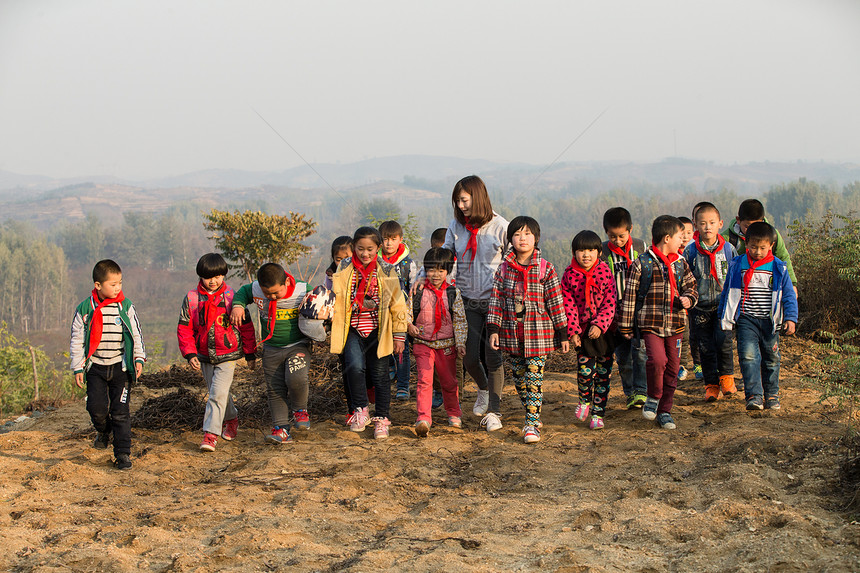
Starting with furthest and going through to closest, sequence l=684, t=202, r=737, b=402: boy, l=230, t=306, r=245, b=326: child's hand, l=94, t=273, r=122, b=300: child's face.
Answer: l=684, t=202, r=737, b=402: boy → l=230, t=306, r=245, b=326: child's hand → l=94, t=273, r=122, b=300: child's face

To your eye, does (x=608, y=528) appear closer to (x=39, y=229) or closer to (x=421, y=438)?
(x=421, y=438)

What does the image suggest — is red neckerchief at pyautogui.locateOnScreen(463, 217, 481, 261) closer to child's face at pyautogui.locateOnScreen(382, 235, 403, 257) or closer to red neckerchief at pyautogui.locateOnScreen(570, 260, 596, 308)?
child's face at pyautogui.locateOnScreen(382, 235, 403, 257)

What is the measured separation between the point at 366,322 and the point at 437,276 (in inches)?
30.5

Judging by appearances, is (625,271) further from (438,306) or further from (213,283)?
(213,283)

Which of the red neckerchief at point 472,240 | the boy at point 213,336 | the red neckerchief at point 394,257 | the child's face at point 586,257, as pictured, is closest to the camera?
the boy at point 213,336

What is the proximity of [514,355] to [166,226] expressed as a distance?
101 m

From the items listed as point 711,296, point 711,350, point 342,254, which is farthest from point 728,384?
point 342,254

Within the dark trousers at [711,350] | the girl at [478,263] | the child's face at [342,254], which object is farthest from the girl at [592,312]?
the child's face at [342,254]

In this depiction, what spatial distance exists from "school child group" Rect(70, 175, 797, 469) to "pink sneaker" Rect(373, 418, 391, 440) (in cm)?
1

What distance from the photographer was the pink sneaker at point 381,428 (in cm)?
612

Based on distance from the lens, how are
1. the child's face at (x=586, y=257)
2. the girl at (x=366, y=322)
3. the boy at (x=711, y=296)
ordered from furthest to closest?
the boy at (x=711, y=296) < the girl at (x=366, y=322) < the child's face at (x=586, y=257)

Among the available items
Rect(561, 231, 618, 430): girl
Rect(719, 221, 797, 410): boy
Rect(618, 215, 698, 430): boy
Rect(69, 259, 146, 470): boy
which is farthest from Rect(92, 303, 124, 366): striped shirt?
Rect(719, 221, 797, 410): boy

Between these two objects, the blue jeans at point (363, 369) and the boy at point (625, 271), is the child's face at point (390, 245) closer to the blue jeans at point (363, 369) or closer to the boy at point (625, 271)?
the blue jeans at point (363, 369)

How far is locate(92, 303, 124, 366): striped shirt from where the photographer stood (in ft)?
18.1
